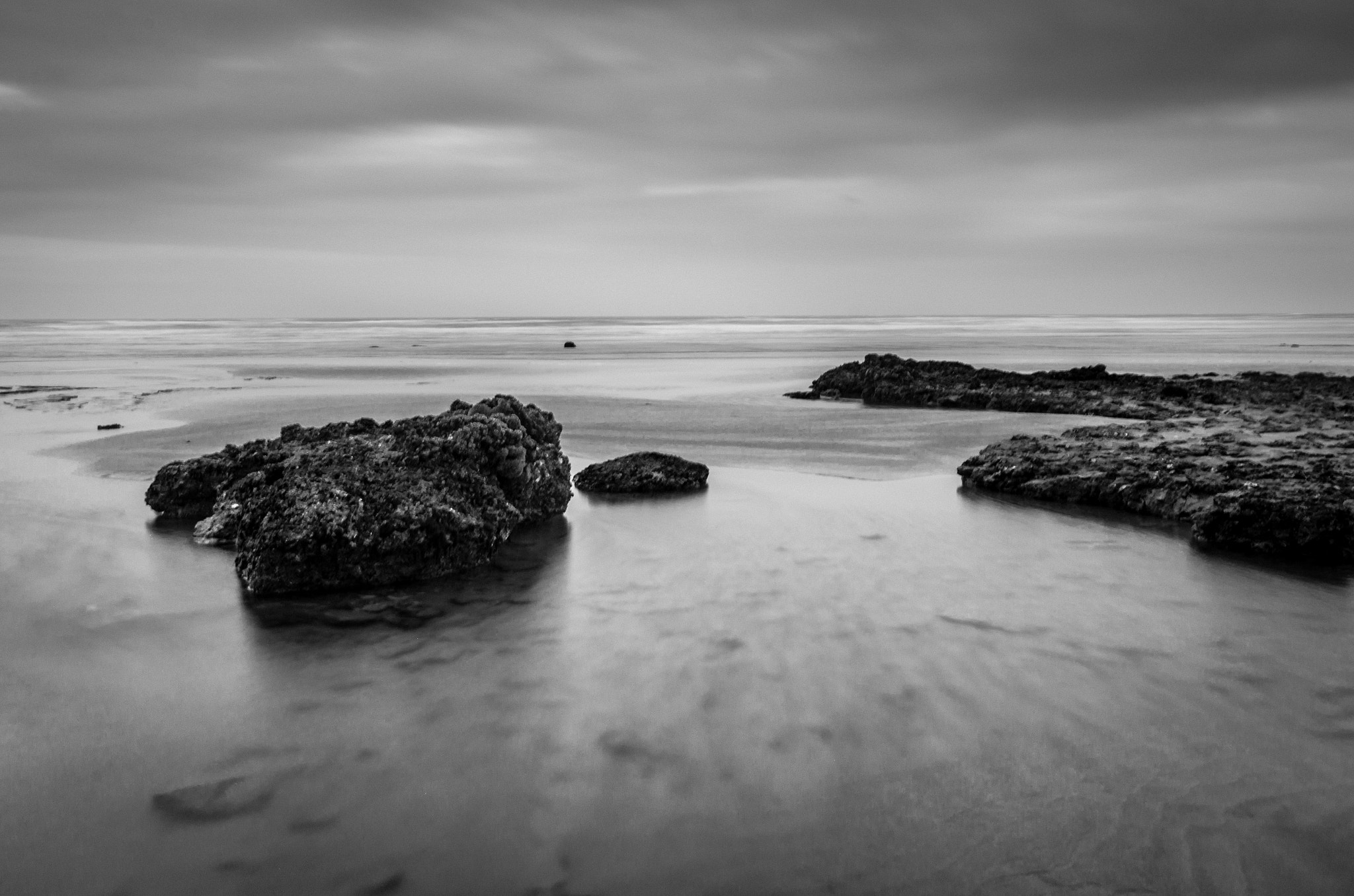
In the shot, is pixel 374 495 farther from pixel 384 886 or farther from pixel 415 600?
pixel 384 886

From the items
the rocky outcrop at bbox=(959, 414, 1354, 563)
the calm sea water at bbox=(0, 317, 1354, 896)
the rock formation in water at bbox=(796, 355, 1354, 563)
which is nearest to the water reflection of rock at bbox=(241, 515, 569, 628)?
the calm sea water at bbox=(0, 317, 1354, 896)

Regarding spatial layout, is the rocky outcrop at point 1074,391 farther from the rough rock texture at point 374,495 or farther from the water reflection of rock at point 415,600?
the water reflection of rock at point 415,600

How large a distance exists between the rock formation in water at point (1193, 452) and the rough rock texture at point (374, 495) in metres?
5.10

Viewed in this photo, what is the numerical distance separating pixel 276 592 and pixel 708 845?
14.2ft

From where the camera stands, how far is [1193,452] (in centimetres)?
1071

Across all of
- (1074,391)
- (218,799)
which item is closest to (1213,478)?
(218,799)

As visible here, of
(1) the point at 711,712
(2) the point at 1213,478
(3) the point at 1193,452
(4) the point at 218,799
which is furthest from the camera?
(3) the point at 1193,452

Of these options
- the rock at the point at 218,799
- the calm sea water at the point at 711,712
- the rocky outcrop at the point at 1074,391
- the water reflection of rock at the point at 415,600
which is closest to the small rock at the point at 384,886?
the calm sea water at the point at 711,712

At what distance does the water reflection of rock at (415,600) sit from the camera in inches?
246

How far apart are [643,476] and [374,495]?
148 inches

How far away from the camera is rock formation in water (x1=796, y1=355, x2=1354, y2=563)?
7598mm

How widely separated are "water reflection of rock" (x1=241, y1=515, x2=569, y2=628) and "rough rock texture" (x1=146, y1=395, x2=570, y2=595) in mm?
149

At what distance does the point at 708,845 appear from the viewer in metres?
3.60

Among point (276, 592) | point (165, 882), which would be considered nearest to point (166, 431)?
point (276, 592)
